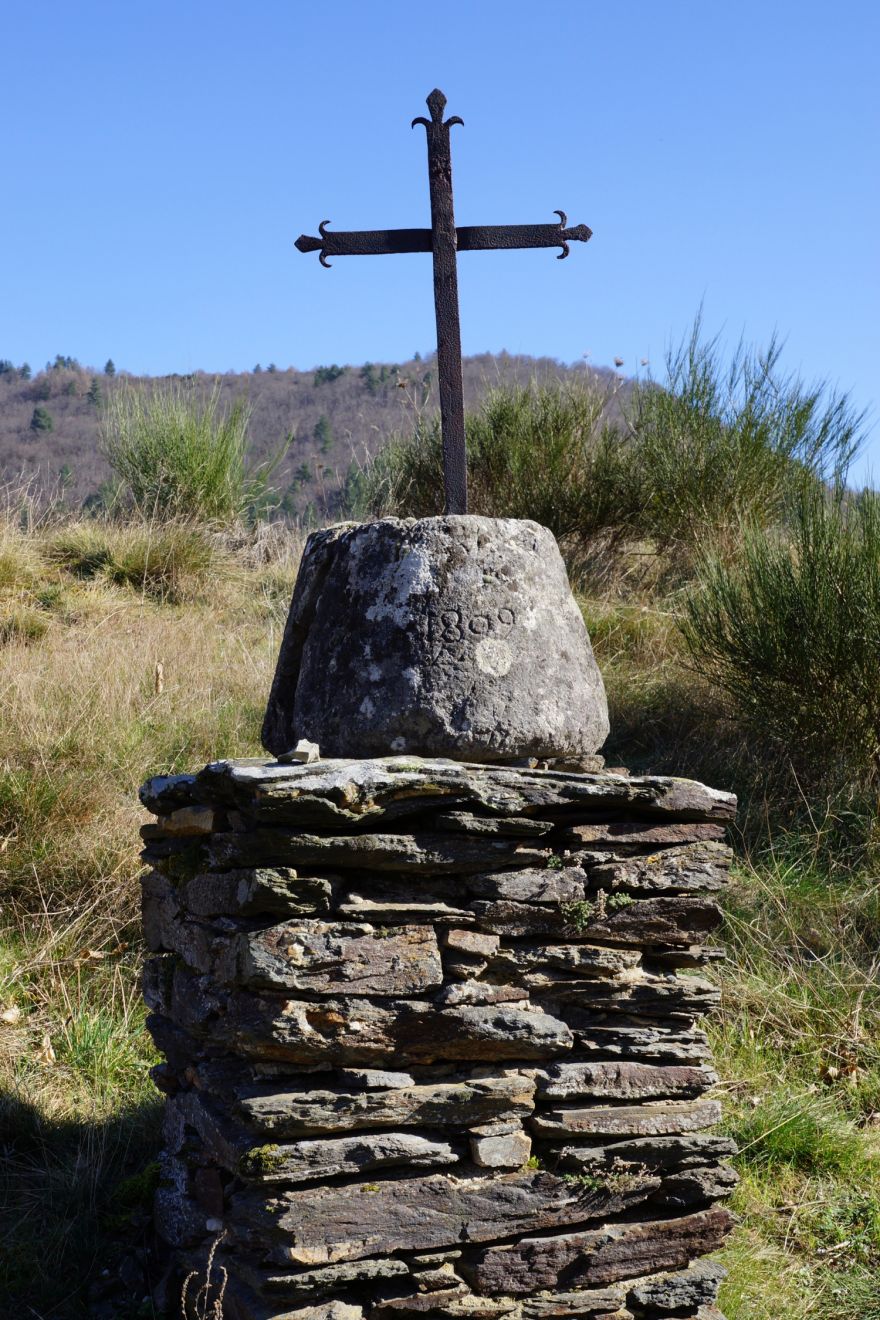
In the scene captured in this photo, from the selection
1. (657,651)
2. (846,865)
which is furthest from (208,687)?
(846,865)

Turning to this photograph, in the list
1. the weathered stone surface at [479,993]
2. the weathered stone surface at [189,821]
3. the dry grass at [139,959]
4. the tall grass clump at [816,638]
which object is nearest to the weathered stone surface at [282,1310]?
the weathered stone surface at [479,993]

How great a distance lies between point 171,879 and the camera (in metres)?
3.15

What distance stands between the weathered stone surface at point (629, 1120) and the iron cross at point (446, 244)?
161 cm

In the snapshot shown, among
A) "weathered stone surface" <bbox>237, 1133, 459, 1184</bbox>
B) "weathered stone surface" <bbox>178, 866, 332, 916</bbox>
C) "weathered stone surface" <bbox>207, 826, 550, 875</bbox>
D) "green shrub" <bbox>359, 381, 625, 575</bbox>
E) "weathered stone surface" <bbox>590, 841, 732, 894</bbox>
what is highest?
"green shrub" <bbox>359, 381, 625, 575</bbox>

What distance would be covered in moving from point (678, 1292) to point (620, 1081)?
0.53 meters

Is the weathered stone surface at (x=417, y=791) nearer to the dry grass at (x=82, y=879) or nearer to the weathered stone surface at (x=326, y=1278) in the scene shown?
the weathered stone surface at (x=326, y=1278)

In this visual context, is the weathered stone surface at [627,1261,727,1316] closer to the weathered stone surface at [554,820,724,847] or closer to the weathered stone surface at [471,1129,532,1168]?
the weathered stone surface at [471,1129,532,1168]

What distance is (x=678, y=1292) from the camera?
2.84 metres

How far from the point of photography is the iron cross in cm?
335

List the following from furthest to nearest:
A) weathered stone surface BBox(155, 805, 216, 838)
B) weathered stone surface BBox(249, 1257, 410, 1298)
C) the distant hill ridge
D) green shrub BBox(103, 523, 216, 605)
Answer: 1. the distant hill ridge
2. green shrub BBox(103, 523, 216, 605)
3. weathered stone surface BBox(155, 805, 216, 838)
4. weathered stone surface BBox(249, 1257, 410, 1298)

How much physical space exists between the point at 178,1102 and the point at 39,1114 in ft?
3.57

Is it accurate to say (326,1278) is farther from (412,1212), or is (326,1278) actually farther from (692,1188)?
(692,1188)

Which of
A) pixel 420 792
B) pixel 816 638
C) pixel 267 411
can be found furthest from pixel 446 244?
pixel 267 411

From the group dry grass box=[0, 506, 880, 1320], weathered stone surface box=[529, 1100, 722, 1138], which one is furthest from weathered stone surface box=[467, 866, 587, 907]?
dry grass box=[0, 506, 880, 1320]
